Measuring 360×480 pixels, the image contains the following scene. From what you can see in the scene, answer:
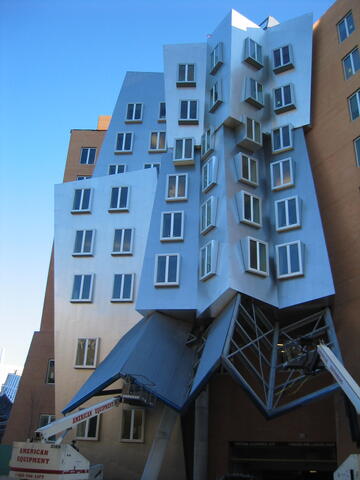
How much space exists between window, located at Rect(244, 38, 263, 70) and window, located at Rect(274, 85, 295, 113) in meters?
2.48

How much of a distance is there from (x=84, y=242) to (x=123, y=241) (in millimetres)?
2939

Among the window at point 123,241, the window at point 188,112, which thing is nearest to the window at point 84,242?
the window at point 123,241

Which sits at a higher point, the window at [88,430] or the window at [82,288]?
the window at [82,288]

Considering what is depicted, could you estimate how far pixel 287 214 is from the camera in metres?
30.3

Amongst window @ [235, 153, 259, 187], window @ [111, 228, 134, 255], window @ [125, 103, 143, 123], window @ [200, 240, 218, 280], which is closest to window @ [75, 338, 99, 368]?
window @ [111, 228, 134, 255]

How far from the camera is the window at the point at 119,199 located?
37.4 meters

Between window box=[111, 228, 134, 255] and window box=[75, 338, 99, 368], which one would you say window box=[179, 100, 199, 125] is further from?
window box=[75, 338, 99, 368]

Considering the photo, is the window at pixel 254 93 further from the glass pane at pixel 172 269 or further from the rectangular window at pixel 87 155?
the rectangular window at pixel 87 155

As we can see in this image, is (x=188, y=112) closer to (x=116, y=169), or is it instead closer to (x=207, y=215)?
(x=116, y=169)

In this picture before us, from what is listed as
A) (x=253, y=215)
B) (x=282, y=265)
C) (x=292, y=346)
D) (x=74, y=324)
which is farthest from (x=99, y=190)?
(x=292, y=346)

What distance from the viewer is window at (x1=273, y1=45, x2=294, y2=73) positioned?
35.3 metres

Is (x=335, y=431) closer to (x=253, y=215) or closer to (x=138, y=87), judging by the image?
(x=253, y=215)

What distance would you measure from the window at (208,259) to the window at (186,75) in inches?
545

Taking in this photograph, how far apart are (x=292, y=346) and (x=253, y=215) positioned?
9.27 m
